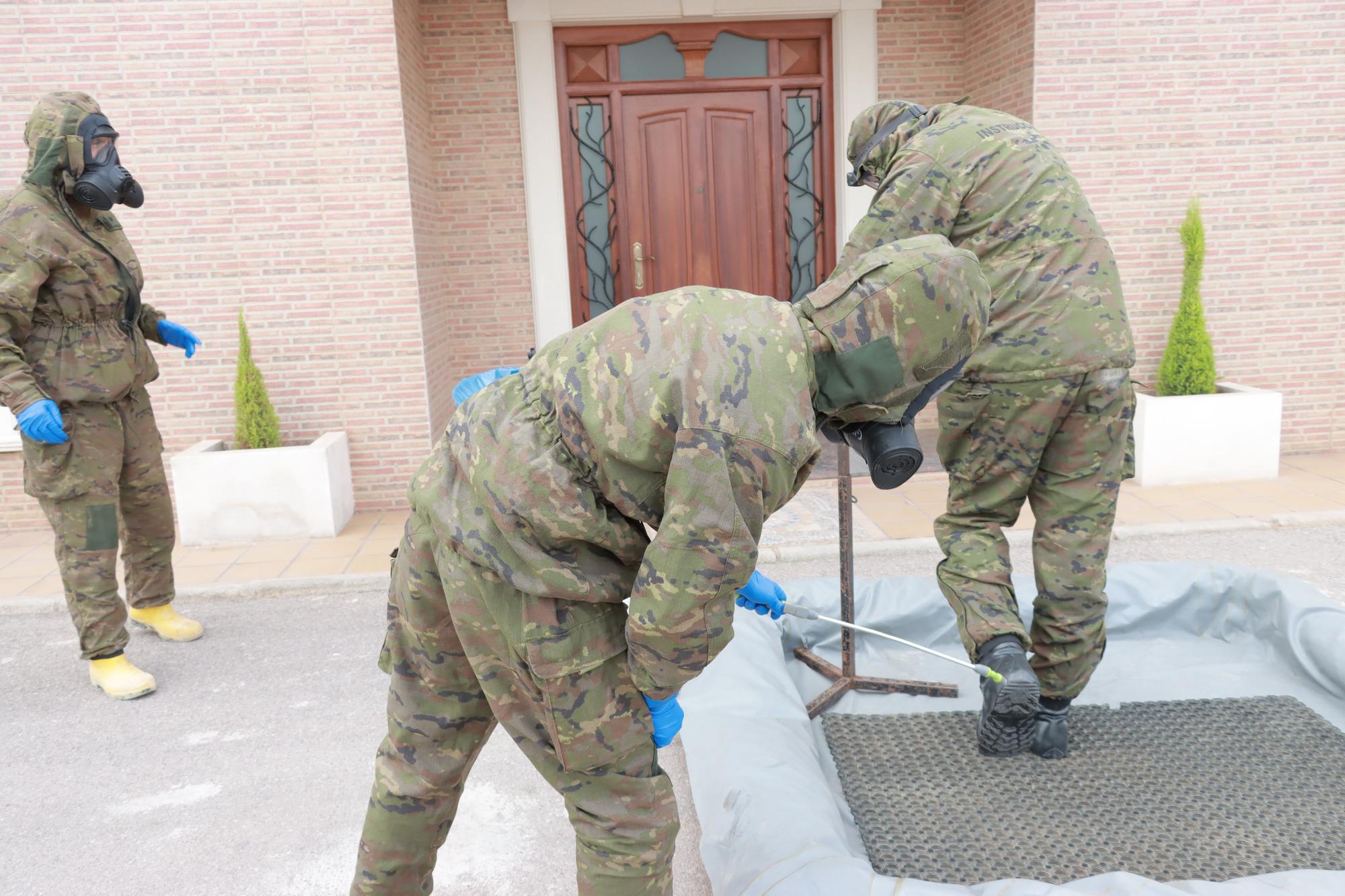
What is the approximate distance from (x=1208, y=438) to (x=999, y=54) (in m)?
2.81

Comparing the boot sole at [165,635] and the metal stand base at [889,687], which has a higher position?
the metal stand base at [889,687]

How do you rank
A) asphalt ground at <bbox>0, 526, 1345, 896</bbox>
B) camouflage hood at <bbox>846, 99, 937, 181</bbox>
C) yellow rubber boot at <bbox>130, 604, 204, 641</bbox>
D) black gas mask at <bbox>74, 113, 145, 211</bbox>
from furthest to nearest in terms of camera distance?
yellow rubber boot at <bbox>130, 604, 204, 641</bbox> < black gas mask at <bbox>74, 113, 145, 211</bbox> < camouflage hood at <bbox>846, 99, 937, 181</bbox> < asphalt ground at <bbox>0, 526, 1345, 896</bbox>

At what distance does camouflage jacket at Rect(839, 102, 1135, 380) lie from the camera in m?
2.82

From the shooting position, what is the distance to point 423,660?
6.73 feet

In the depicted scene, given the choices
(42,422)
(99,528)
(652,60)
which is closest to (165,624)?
(99,528)

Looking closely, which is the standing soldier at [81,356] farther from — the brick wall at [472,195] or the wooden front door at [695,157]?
the wooden front door at [695,157]

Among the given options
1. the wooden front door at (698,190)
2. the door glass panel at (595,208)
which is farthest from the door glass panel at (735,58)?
the door glass panel at (595,208)

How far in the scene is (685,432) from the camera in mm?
1595

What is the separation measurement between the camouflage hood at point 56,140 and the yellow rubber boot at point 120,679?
177 cm

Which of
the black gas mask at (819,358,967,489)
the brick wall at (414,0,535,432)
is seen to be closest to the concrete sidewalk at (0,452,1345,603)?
the brick wall at (414,0,535,432)

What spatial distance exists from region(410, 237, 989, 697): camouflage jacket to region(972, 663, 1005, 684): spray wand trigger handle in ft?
3.81

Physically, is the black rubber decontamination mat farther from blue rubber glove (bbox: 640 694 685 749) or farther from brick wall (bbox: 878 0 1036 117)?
brick wall (bbox: 878 0 1036 117)

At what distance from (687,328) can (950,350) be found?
45 centimetres

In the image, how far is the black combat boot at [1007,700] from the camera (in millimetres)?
2830
